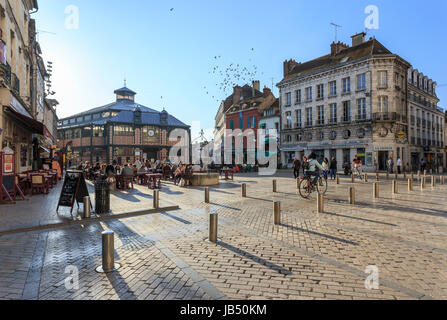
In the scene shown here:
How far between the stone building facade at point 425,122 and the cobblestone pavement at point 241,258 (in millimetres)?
33180

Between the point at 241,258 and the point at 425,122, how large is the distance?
4324 cm

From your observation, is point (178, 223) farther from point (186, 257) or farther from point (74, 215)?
point (74, 215)

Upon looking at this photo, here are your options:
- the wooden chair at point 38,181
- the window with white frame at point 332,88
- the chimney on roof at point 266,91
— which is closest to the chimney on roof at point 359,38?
the window with white frame at point 332,88

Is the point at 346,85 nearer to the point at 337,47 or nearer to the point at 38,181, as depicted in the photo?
the point at 337,47

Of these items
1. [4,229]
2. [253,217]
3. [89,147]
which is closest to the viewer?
[4,229]

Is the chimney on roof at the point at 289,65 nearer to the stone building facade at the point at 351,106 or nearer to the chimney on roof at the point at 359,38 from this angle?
the stone building facade at the point at 351,106

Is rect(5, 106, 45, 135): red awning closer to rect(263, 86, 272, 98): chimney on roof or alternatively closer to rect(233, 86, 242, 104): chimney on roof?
rect(263, 86, 272, 98): chimney on roof

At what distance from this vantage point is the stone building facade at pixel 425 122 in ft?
109

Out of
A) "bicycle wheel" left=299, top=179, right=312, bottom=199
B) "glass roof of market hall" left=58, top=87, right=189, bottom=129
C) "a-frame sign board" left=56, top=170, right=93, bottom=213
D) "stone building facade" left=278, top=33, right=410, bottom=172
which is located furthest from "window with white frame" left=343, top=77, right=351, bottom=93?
"a-frame sign board" left=56, top=170, right=93, bottom=213

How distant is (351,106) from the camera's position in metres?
30.7

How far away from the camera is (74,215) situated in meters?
7.09

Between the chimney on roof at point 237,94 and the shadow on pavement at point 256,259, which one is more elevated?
the chimney on roof at point 237,94

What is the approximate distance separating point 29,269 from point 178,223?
3.20 meters
